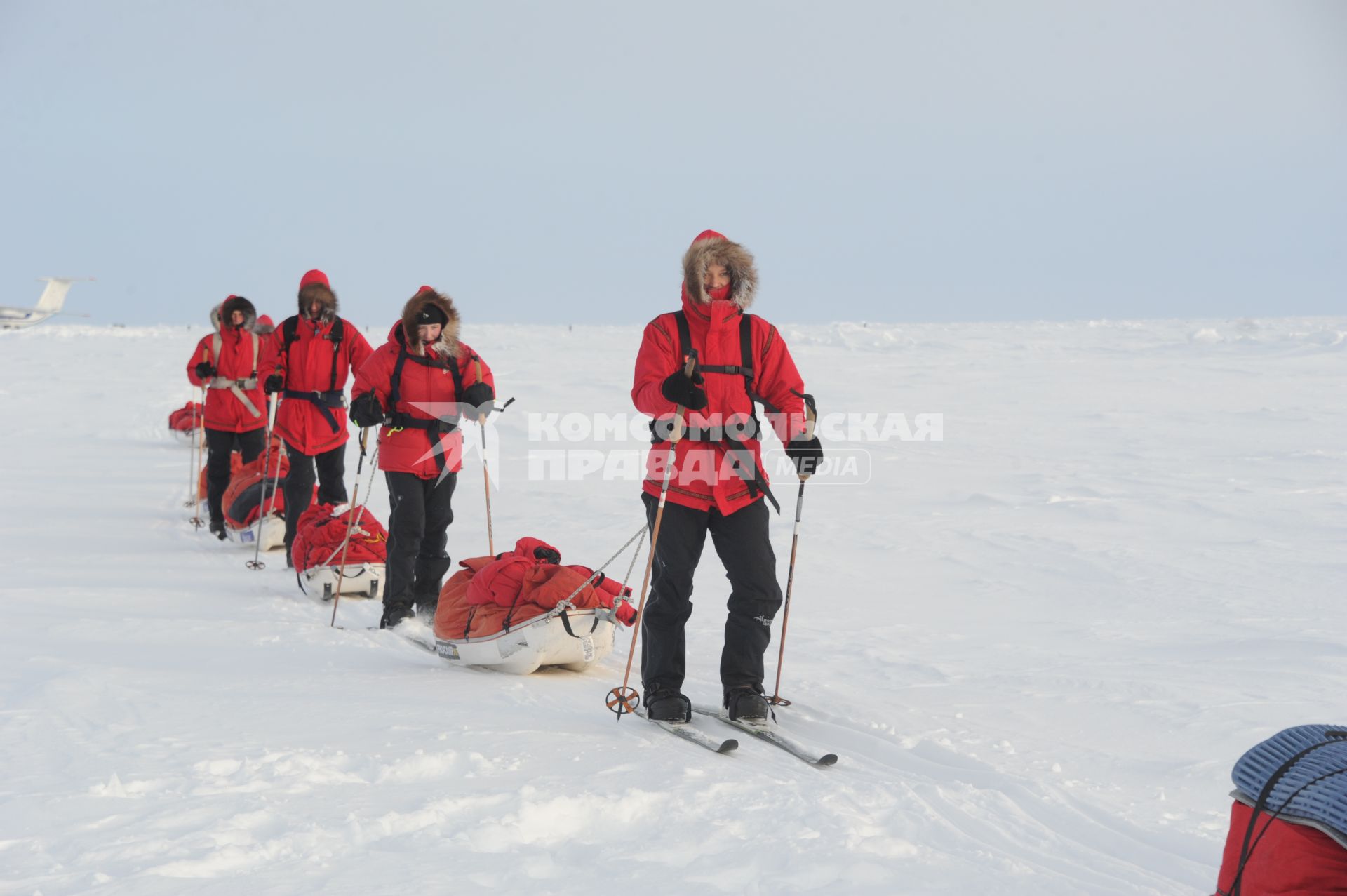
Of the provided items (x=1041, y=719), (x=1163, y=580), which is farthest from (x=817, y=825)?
(x=1163, y=580)

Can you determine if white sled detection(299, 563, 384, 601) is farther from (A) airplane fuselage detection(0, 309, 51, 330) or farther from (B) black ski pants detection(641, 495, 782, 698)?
(A) airplane fuselage detection(0, 309, 51, 330)

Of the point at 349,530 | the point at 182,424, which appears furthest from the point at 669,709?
the point at 182,424

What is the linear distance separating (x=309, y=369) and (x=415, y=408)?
209 cm

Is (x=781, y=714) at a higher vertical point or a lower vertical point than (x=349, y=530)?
lower

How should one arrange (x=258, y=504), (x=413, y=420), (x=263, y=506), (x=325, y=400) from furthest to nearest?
(x=258, y=504) < (x=263, y=506) < (x=325, y=400) < (x=413, y=420)

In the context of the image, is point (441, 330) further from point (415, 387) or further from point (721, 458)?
point (721, 458)

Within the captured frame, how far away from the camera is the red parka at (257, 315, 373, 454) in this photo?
754 centimetres

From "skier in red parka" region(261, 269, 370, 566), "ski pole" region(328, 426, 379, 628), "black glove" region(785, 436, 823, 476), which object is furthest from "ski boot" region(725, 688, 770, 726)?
"skier in red parka" region(261, 269, 370, 566)

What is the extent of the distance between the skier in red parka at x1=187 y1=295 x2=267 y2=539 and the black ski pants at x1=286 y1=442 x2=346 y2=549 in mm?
1495

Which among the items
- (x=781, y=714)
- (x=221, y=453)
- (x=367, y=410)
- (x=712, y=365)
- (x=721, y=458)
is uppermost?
(x=712, y=365)

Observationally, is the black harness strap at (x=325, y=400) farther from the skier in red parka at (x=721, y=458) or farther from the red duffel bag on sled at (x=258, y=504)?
the skier in red parka at (x=721, y=458)

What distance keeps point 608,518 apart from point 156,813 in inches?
257

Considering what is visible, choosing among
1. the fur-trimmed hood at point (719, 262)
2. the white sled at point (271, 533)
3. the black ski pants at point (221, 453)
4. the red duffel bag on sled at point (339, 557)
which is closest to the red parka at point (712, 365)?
the fur-trimmed hood at point (719, 262)

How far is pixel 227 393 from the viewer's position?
9117 millimetres
